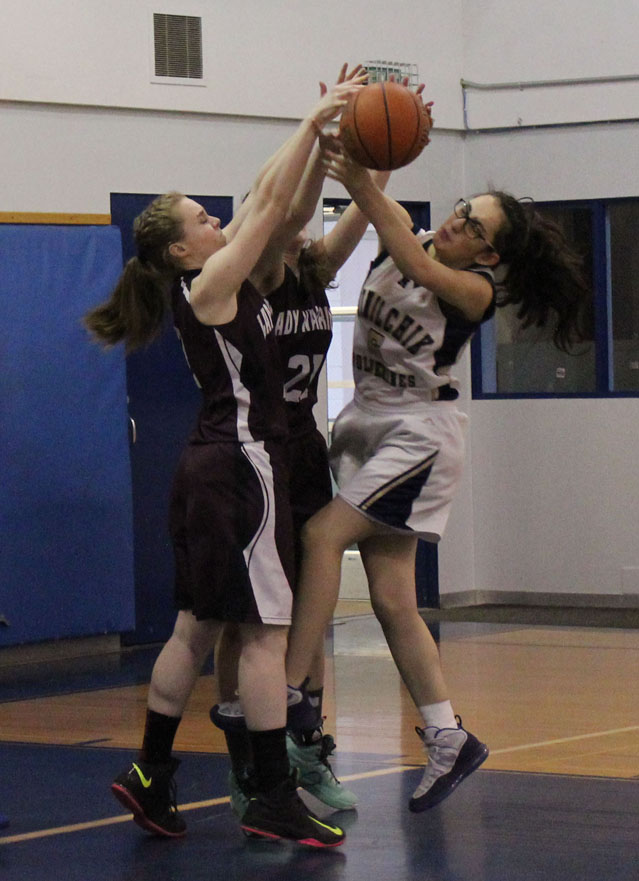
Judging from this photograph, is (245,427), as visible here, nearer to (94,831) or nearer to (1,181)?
(94,831)

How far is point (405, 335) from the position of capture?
3.80m

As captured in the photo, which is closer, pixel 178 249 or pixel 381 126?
pixel 381 126

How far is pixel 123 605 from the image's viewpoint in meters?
7.09

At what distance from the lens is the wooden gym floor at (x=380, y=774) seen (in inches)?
130

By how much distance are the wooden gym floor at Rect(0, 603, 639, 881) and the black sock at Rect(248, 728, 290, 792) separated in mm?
161

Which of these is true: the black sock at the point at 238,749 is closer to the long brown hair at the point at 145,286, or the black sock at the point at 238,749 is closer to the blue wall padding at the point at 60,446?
the long brown hair at the point at 145,286

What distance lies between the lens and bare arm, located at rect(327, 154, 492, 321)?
3578mm

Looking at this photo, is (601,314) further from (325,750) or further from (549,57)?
(325,750)

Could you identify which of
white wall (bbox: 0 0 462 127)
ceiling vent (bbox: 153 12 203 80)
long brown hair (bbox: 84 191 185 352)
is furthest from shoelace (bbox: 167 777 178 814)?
ceiling vent (bbox: 153 12 203 80)

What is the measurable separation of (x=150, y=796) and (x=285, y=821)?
341mm

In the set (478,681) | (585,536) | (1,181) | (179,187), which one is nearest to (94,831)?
(478,681)

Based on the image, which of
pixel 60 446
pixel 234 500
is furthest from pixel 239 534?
pixel 60 446

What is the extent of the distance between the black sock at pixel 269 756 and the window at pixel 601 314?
535cm

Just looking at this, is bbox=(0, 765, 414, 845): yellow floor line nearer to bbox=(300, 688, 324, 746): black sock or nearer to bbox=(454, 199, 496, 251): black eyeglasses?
bbox=(300, 688, 324, 746): black sock
